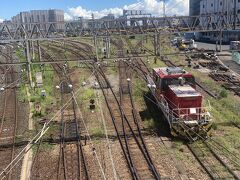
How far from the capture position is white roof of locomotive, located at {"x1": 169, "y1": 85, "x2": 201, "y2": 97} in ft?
76.8

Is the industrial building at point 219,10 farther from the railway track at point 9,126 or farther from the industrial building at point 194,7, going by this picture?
the railway track at point 9,126

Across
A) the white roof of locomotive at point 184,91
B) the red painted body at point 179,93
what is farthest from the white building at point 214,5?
the white roof of locomotive at point 184,91

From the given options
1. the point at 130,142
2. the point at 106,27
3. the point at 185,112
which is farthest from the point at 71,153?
the point at 106,27

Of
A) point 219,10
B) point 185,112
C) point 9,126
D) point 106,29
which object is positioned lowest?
point 9,126

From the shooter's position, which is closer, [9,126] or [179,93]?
[179,93]

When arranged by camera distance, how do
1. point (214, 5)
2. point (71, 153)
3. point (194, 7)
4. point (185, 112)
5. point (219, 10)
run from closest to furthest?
point (71, 153), point (185, 112), point (219, 10), point (214, 5), point (194, 7)

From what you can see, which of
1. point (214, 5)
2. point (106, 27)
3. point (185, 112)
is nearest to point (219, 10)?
point (214, 5)

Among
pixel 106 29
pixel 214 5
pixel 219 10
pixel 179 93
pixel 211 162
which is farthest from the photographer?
pixel 214 5

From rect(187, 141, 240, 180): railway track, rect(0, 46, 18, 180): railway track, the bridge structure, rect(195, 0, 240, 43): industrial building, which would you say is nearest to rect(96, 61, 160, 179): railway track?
rect(187, 141, 240, 180): railway track

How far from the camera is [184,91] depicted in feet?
78.5

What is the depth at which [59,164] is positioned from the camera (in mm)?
20062

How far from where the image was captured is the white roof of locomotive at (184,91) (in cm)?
2342

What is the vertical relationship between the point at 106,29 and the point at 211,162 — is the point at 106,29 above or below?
above

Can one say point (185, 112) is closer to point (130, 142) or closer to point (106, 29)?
point (130, 142)
